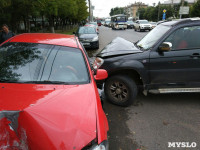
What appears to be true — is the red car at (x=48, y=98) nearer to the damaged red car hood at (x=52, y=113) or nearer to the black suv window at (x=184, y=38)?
the damaged red car hood at (x=52, y=113)

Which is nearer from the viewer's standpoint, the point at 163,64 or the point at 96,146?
the point at 96,146

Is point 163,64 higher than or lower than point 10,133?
higher

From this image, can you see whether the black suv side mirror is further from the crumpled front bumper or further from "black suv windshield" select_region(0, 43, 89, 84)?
the crumpled front bumper

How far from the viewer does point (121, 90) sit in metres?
4.12

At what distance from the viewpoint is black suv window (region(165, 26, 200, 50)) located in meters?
3.97

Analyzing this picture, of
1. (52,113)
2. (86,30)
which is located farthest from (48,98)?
(86,30)

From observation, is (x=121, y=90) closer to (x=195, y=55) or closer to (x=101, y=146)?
(x=195, y=55)

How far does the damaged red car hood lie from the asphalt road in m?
1.15

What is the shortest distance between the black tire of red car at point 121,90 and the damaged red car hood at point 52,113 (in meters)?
1.74

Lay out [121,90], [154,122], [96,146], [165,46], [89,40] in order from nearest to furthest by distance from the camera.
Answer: [96,146] → [154,122] → [165,46] → [121,90] → [89,40]

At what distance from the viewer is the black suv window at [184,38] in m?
3.97

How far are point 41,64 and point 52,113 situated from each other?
1078mm

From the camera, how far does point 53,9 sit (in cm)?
1556

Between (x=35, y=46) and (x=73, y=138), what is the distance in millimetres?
1877
